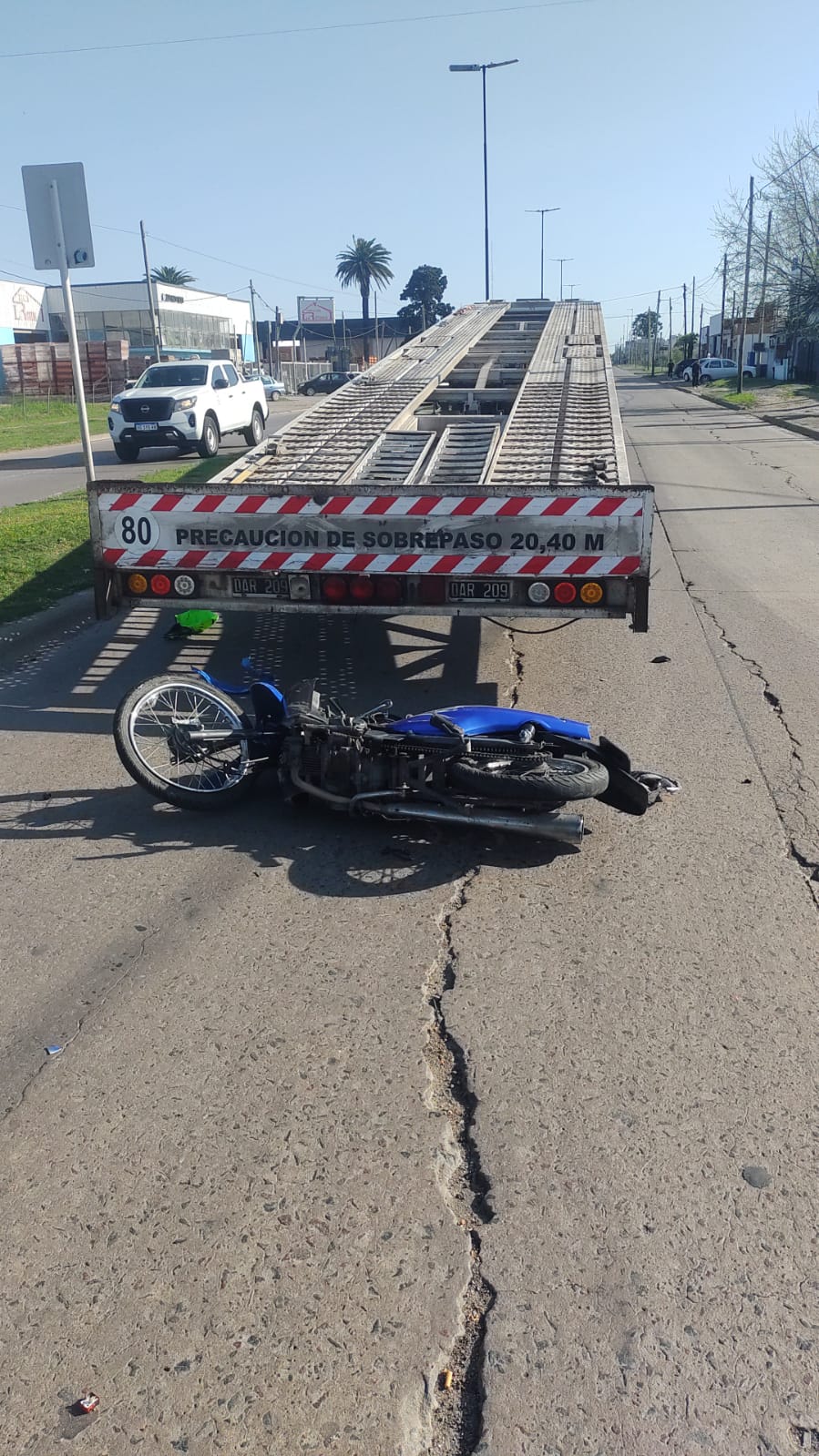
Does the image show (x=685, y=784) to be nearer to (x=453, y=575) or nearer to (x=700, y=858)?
(x=700, y=858)

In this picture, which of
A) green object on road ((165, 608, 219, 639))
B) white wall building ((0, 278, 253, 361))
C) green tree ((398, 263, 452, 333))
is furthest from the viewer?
green tree ((398, 263, 452, 333))

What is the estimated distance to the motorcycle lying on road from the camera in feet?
14.9

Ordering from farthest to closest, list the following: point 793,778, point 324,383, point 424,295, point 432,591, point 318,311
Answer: point 424,295
point 318,311
point 324,383
point 432,591
point 793,778

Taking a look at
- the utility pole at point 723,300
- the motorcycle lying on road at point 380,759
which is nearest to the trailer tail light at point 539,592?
the motorcycle lying on road at point 380,759

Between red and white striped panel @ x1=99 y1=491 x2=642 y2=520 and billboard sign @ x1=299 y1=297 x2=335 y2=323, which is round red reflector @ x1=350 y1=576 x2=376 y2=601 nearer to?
red and white striped panel @ x1=99 y1=491 x2=642 y2=520

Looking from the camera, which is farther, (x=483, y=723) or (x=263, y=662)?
(x=263, y=662)

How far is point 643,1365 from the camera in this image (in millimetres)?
2238

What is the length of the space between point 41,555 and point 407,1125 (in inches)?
345

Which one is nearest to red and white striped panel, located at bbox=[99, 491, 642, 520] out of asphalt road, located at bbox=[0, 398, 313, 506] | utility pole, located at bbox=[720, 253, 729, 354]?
asphalt road, located at bbox=[0, 398, 313, 506]

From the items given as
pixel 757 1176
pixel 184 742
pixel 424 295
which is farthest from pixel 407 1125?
pixel 424 295

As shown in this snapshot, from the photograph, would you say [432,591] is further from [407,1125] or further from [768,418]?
[768,418]

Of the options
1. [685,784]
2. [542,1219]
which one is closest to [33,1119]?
[542,1219]

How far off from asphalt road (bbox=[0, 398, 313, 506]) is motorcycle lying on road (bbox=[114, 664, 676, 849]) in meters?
10.3

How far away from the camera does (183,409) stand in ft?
63.6
